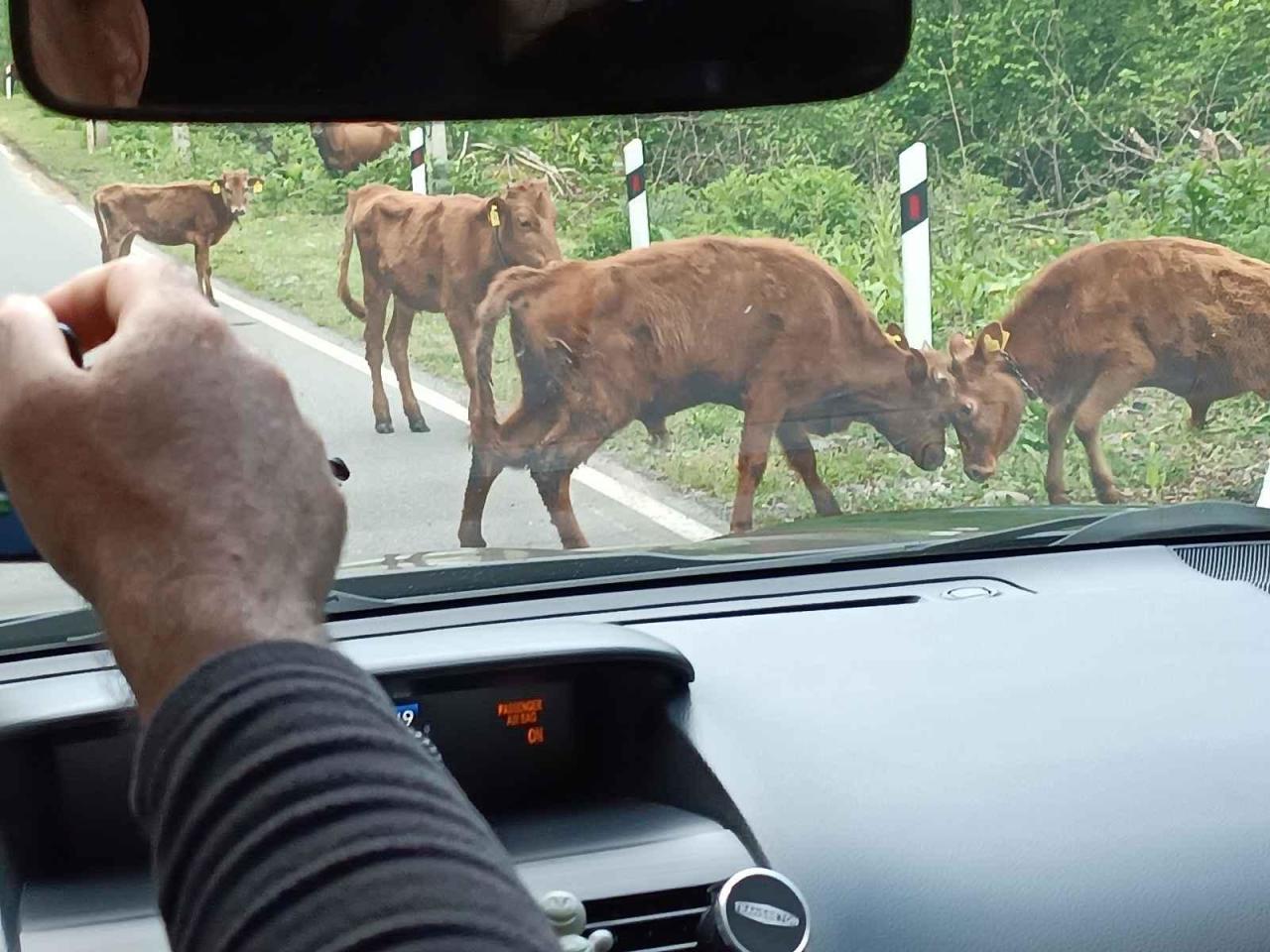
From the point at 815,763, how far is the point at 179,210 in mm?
5172

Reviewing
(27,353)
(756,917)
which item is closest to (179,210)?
(756,917)

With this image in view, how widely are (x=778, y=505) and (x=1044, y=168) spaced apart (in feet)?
7.94

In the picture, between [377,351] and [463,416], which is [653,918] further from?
[377,351]

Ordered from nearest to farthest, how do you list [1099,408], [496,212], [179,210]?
[179,210] → [496,212] → [1099,408]

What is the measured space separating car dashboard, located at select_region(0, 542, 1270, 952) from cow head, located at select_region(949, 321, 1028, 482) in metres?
4.40

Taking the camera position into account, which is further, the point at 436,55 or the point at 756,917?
the point at 756,917

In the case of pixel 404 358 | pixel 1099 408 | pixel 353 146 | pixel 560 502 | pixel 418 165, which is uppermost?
pixel 353 146

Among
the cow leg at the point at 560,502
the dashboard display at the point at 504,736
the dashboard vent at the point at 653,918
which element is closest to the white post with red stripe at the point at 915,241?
the cow leg at the point at 560,502

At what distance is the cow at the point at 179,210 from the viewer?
21.1 ft

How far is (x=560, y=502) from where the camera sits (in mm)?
5496

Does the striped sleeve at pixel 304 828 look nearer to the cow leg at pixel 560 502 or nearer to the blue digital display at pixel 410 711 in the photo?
the blue digital display at pixel 410 711

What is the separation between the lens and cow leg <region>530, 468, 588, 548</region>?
4.79 metres

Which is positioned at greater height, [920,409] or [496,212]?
[496,212]

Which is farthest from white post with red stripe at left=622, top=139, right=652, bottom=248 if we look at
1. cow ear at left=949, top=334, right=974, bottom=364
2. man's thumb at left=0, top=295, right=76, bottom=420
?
man's thumb at left=0, top=295, right=76, bottom=420
